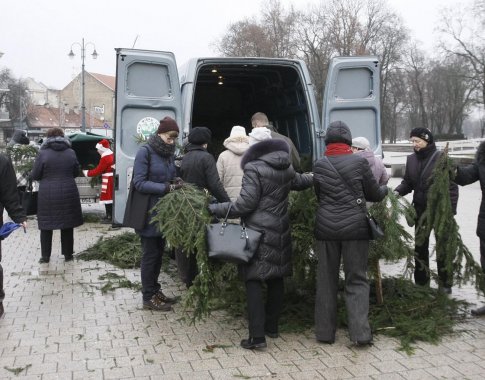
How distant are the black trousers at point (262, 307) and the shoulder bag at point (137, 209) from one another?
1378mm

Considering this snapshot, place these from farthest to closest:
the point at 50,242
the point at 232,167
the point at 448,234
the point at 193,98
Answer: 1. the point at 193,98
2. the point at 50,242
3. the point at 232,167
4. the point at 448,234

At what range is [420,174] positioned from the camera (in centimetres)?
626

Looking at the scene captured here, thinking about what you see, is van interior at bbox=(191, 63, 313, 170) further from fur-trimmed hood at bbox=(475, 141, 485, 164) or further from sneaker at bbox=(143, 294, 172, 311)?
sneaker at bbox=(143, 294, 172, 311)

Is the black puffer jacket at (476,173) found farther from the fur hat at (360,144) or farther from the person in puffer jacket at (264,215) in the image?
the person in puffer jacket at (264,215)

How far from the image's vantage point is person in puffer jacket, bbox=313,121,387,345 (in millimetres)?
4688

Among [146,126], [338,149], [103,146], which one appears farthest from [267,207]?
[103,146]

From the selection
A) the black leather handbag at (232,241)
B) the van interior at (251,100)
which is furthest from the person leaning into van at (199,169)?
the van interior at (251,100)

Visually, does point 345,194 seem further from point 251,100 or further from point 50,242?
point 251,100

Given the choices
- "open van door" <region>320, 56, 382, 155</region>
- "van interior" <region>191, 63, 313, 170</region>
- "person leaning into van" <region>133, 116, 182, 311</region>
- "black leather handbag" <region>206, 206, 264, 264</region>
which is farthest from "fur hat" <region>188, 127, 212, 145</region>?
"van interior" <region>191, 63, 313, 170</region>

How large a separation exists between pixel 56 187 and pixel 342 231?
428 cm

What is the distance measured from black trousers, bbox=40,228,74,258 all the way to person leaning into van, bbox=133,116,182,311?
2.47 meters

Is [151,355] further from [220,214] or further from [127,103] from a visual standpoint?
[127,103]

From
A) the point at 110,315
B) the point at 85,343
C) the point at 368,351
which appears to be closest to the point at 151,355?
the point at 85,343

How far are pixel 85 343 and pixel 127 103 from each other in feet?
11.1
